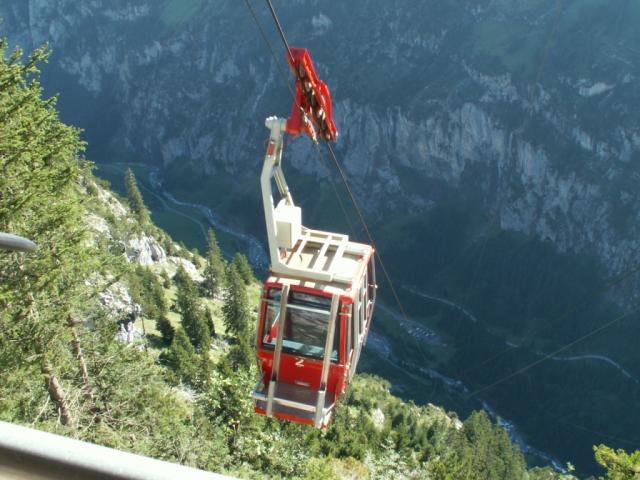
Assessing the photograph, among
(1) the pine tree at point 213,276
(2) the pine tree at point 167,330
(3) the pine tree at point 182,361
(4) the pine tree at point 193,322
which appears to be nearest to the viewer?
(3) the pine tree at point 182,361

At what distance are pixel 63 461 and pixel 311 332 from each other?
12521 millimetres

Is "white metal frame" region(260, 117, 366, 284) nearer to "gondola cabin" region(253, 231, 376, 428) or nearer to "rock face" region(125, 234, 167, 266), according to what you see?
"gondola cabin" region(253, 231, 376, 428)

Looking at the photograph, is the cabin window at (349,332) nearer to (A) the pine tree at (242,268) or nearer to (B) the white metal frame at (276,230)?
(B) the white metal frame at (276,230)

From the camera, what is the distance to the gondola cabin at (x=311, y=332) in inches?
578

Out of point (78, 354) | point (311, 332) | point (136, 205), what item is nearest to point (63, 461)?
point (311, 332)

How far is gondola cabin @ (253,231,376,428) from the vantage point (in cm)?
1469

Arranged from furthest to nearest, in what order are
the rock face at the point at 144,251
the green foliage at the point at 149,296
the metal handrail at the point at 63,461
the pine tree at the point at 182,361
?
the rock face at the point at 144,251
the green foliage at the point at 149,296
the pine tree at the point at 182,361
the metal handrail at the point at 63,461

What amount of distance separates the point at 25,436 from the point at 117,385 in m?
18.5

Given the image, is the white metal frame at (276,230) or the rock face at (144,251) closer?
the white metal frame at (276,230)

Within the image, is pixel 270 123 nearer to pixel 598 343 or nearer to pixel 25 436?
pixel 25 436

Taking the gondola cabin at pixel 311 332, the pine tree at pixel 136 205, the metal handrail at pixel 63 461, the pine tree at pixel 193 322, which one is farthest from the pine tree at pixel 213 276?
the metal handrail at pixel 63 461

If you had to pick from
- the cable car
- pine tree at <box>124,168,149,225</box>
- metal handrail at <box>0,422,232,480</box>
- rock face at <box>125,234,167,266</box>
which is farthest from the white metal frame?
pine tree at <box>124,168,149,225</box>

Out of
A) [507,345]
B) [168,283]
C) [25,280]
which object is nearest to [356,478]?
[25,280]

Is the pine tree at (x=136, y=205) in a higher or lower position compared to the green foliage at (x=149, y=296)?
lower
